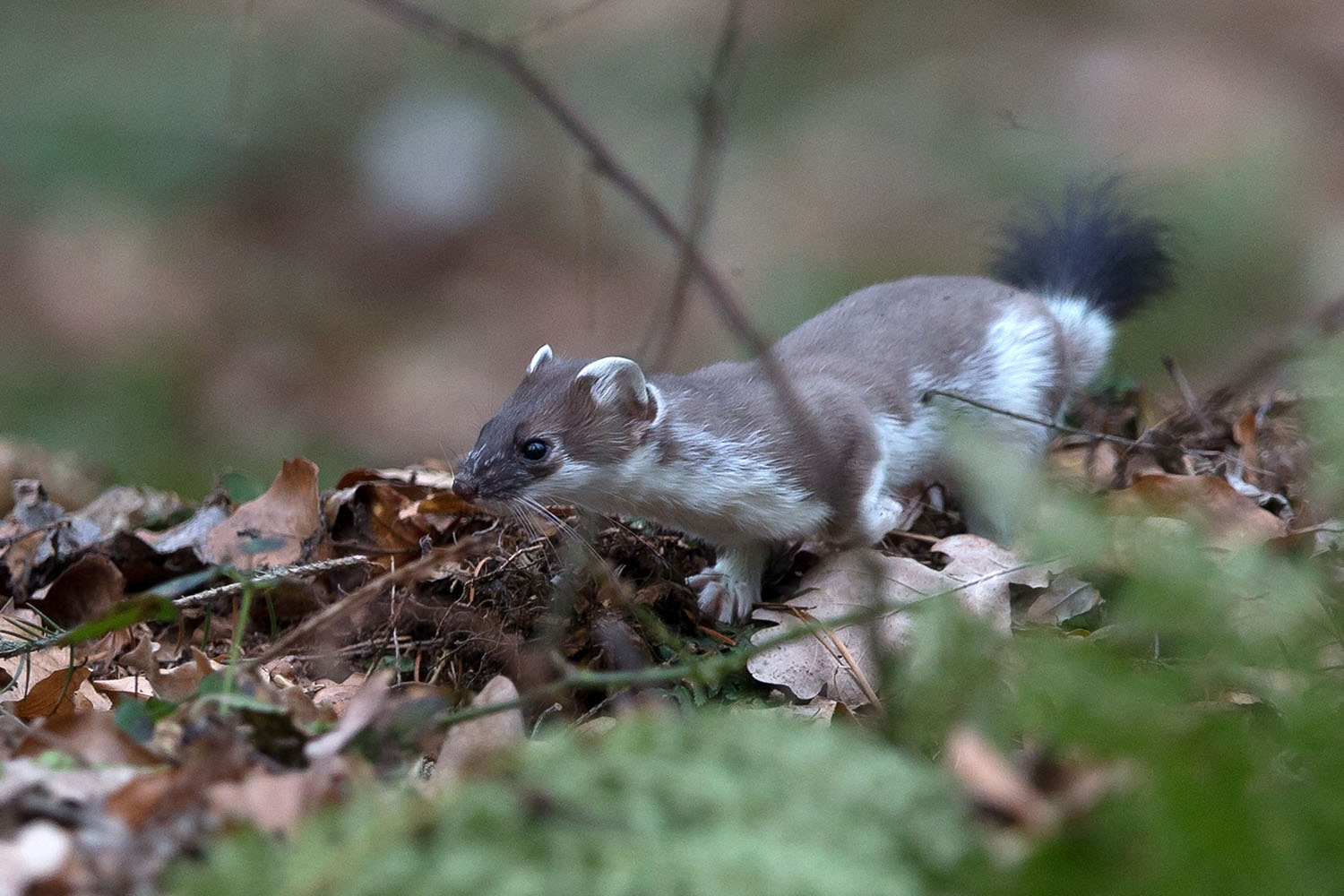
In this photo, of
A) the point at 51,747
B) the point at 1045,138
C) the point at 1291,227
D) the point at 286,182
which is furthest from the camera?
the point at 286,182

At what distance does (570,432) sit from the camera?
4156 mm

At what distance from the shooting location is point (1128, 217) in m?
5.65

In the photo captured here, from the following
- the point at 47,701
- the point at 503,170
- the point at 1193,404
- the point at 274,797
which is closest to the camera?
the point at 274,797

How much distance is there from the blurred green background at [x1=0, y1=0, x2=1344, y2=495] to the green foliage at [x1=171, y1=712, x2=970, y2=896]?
30.9ft

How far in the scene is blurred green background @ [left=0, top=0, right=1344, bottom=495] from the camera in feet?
40.2

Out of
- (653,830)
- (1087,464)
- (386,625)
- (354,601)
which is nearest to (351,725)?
(354,601)

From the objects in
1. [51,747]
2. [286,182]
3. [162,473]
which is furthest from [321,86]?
[51,747]

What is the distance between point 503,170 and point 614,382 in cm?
1166

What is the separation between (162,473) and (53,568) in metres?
3.66

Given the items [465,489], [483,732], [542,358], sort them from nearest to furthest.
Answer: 1. [483,732]
2. [465,489]
3. [542,358]

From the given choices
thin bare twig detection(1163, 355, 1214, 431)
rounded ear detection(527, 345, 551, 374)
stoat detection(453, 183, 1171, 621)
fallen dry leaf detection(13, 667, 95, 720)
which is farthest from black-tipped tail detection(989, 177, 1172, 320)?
fallen dry leaf detection(13, 667, 95, 720)

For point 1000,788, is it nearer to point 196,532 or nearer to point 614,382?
point 614,382

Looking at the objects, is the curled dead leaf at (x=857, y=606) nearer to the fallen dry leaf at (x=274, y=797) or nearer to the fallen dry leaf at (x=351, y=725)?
the fallen dry leaf at (x=351, y=725)

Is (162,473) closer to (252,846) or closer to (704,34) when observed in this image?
(252,846)
